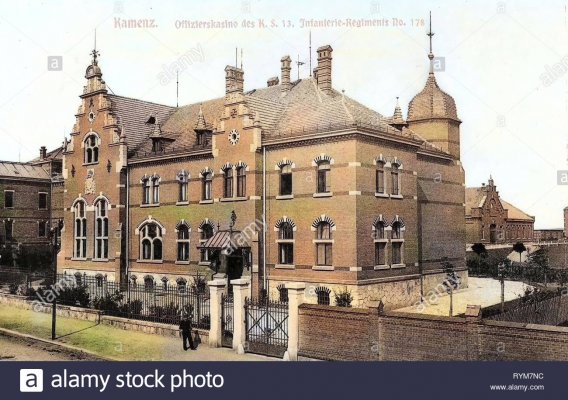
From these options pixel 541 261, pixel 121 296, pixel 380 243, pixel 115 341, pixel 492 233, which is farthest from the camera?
pixel 492 233

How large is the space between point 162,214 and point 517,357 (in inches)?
942

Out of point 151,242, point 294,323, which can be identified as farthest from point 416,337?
point 151,242

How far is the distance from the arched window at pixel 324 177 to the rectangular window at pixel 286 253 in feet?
10.6

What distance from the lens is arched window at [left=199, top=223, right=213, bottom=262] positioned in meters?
30.1

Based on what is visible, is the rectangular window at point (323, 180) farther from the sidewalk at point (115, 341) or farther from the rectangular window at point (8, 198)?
the rectangular window at point (8, 198)

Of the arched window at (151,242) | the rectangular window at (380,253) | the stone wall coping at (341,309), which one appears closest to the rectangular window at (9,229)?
the arched window at (151,242)

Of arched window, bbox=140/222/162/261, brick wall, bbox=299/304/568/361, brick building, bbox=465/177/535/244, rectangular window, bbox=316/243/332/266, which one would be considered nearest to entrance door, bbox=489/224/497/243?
brick building, bbox=465/177/535/244

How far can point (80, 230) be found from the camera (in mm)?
37156

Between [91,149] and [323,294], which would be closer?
[323,294]

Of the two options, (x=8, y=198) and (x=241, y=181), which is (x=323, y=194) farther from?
(x=8, y=198)

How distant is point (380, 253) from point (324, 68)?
10698 mm

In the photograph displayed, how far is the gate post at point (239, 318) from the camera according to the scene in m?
16.7
